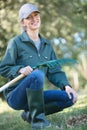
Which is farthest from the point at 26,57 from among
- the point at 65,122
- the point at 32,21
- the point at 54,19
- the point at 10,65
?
the point at 54,19

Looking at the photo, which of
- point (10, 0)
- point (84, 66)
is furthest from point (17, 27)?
point (84, 66)

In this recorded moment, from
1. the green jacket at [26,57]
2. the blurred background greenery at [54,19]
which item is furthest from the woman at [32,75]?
the blurred background greenery at [54,19]

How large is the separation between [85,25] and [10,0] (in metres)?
5.05

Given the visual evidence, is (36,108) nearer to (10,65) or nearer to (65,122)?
(10,65)

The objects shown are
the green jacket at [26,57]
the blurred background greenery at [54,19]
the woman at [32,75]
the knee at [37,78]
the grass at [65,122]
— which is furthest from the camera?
the blurred background greenery at [54,19]

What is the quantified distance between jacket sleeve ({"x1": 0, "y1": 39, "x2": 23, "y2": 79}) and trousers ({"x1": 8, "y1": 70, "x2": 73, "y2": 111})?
148mm

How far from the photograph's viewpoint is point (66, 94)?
627 centimetres

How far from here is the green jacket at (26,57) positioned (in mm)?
6023

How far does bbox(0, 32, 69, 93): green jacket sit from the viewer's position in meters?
6.02

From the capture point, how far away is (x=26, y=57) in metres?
6.18

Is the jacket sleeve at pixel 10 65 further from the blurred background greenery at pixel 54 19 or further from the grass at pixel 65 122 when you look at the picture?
the blurred background greenery at pixel 54 19

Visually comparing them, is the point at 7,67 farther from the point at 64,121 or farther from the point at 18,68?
the point at 64,121

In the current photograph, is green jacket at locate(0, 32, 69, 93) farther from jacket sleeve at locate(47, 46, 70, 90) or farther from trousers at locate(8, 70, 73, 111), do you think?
trousers at locate(8, 70, 73, 111)

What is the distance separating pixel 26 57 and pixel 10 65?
0.25m
